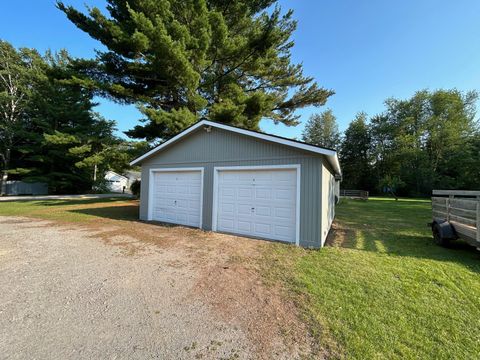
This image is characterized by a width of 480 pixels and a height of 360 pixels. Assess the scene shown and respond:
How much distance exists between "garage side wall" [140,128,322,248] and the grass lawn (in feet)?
3.07

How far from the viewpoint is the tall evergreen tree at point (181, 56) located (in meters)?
11.8

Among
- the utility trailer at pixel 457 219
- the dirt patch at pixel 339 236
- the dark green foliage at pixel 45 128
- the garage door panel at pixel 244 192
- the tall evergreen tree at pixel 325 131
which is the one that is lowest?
the dirt patch at pixel 339 236

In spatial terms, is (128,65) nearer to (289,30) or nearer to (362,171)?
(289,30)

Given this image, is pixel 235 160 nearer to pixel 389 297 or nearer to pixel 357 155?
pixel 389 297

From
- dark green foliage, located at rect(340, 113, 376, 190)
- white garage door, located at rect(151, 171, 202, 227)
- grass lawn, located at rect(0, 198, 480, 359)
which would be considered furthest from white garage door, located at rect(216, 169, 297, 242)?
dark green foliage, located at rect(340, 113, 376, 190)

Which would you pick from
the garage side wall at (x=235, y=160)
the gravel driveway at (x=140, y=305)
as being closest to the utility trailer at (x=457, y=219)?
the garage side wall at (x=235, y=160)

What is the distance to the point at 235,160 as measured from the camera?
7125 millimetres

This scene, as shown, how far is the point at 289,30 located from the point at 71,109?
2105 centimetres

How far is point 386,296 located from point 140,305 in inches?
136

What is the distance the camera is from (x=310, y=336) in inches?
94.5

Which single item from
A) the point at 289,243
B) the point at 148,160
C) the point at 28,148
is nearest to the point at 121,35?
the point at 148,160

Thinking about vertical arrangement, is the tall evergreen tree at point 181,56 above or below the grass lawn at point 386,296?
above

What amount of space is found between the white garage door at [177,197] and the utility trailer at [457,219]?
23.6 ft

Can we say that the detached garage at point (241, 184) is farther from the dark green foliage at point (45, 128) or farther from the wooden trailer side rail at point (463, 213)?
the dark green foliage at point (45, 128)
